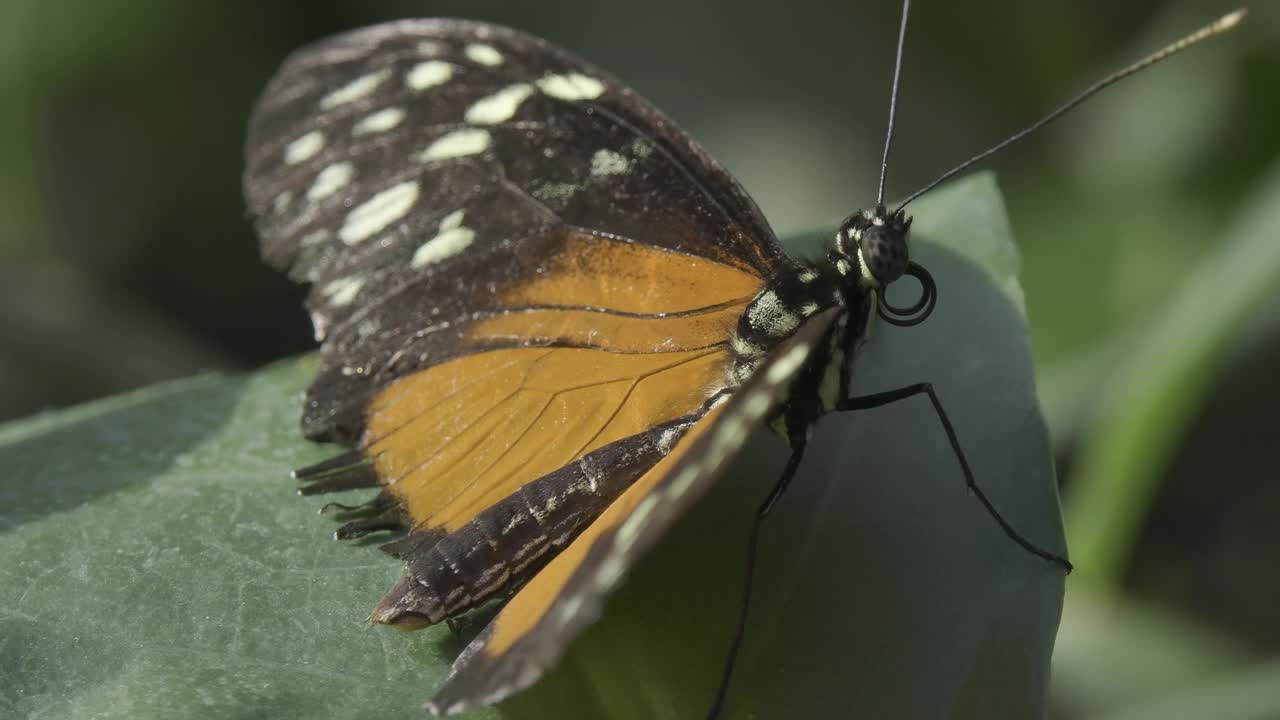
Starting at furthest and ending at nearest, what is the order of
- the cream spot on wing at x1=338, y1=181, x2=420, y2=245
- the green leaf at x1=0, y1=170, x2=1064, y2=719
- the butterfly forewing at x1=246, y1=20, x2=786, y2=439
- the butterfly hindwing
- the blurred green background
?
the blurred green background
the cream spot on wing at x1=338, y1=181, x2=420, y2=245
the butterfly forewing at x1=246, y1=20, x2=786, y2=439
the green leaf at x1=0, y1=170, x2=1064, y2=719
the butterfly hindwing

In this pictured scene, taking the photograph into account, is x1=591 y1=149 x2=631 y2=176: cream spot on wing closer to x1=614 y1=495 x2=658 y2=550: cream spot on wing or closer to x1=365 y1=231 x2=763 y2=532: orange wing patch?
x1=365 y1=231 x2=763 y2=532: orange wing patch

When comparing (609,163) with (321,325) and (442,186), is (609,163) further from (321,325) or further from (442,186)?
(321,325)

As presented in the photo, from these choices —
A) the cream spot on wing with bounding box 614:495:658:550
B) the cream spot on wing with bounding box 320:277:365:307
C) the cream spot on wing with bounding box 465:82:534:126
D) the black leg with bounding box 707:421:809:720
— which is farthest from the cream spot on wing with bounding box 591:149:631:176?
the cream spot on wing with bounding box 614:495:658:550

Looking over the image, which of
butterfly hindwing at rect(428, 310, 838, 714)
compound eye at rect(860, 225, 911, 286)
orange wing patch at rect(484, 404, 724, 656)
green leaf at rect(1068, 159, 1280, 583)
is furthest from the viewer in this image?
green leaf at rect(1068, 159, 1280, 583)

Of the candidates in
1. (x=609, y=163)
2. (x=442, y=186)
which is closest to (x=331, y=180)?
(x=442, y=186)

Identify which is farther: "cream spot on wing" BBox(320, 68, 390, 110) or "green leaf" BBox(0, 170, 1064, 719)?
"cream spot on wing" BBox(320, 68, 390, 110)

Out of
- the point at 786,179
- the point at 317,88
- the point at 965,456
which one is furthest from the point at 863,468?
the point at 786,179
